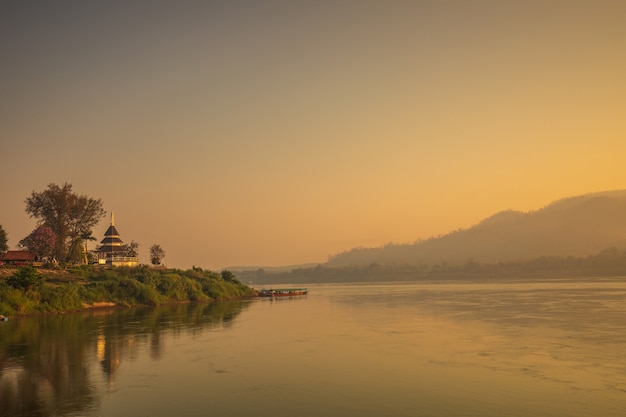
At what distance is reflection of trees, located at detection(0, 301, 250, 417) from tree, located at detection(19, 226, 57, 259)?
2748 centimetres

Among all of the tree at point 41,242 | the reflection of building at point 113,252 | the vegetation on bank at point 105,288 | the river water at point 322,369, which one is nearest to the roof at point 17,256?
the tree at point 41,242

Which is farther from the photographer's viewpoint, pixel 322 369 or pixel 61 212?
pixel 61 212

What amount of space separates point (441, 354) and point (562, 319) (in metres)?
24.6

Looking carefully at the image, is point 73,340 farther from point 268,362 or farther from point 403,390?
point 403,390

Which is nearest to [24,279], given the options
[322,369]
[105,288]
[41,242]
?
[105,288]

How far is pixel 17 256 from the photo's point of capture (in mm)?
89500

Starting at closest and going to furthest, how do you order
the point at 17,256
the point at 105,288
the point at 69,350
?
the point at 69,350, the point at 105,288, the point at 17,256

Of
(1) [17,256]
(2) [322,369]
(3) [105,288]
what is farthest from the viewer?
(1) [17,256]

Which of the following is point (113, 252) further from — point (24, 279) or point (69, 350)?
point (69, 350)

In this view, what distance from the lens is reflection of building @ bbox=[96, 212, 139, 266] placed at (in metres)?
111

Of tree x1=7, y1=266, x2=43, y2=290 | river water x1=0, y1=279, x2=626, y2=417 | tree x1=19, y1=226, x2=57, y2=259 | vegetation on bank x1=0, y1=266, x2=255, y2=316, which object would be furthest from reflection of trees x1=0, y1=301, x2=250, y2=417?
tree x1=19, y1=226, x2=57, y2=259

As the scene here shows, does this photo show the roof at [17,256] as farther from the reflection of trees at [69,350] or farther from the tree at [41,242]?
the reflection of trees at [69,350]

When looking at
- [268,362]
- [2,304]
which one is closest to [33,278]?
[2,304]

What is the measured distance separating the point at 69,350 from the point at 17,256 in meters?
61.3
